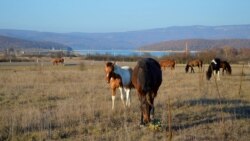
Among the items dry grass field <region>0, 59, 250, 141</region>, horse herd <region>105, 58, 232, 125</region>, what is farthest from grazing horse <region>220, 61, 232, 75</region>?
horse herd <region>105, 58, 232, 125</region>

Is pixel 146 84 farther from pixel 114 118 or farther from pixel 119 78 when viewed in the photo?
pixel 119 78

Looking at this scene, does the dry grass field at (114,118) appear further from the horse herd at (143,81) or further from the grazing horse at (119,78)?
the grazing horse at (119,78)

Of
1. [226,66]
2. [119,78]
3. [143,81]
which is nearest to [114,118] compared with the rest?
[143,81]

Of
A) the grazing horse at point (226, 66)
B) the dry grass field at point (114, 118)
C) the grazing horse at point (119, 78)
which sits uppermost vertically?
the grazing horse at point (119, 78)

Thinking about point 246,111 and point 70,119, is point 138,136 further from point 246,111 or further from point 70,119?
point 246,111

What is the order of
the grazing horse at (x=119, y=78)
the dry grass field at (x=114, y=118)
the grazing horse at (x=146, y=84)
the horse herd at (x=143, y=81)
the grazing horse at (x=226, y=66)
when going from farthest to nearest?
the grazing horse at (x=226, y=66) → the grazing horse at (x=119, y=78) → the horse herd at (x=143, y=81) → the grazing horse at (x=146, y=84) → the dry grass field at (x=114, y=118)

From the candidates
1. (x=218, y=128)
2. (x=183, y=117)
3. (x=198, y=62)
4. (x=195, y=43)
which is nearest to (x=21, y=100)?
(x=183, y=117)

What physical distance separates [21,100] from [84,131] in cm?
674

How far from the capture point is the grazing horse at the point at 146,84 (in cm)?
1150

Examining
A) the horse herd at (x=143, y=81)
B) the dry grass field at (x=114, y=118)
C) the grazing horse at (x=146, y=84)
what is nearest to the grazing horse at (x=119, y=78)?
the horse herd at (x=143, y=81)

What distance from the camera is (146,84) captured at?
11.9m

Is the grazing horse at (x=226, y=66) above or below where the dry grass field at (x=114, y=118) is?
above

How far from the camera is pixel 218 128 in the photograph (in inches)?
448

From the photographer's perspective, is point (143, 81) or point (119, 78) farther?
point (119, 78)
